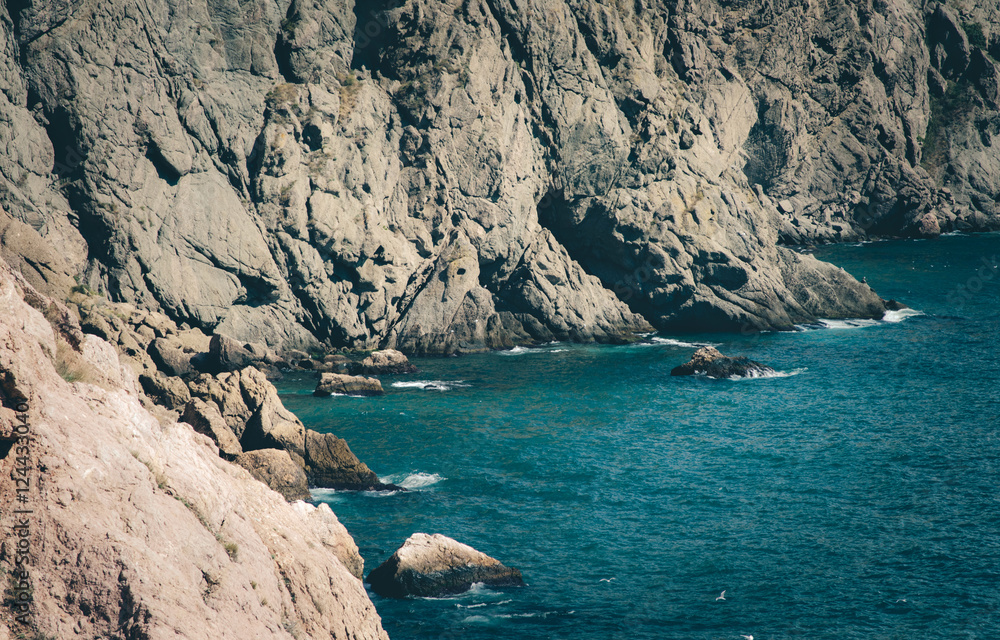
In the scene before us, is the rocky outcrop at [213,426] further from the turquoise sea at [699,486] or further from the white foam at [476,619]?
the white foam at [476,619]

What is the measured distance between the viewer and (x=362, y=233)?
74.3 m

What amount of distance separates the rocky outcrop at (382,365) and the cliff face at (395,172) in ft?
21.7

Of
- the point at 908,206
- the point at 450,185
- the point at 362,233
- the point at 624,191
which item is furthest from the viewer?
the point at 908,206

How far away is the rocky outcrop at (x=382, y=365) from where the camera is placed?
2657 inches

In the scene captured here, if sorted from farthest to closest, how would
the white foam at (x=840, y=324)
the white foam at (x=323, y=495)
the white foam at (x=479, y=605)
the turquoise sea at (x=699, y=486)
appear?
the white foam at (x=840, y=324)
the white foam at (x=323, y=495)
the white foam at (x=479, y=605)
the turquoise sea at (x=699, y=486)

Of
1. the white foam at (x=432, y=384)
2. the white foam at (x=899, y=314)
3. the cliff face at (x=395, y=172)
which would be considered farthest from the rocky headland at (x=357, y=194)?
the white foam at (x=432, y=384)

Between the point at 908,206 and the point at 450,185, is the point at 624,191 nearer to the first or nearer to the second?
the point at 450,185

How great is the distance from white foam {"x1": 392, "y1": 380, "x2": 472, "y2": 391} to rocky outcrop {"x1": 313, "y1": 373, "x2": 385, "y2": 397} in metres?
2.71

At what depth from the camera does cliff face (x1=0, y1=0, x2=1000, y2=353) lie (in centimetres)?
6412

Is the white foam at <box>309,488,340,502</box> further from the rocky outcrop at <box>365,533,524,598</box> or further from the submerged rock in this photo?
the submerged rock

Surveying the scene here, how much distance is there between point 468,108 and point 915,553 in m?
60.0

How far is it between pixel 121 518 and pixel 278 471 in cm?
2802

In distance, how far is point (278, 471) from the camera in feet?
127

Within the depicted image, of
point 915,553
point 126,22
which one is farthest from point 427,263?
point 915,553
